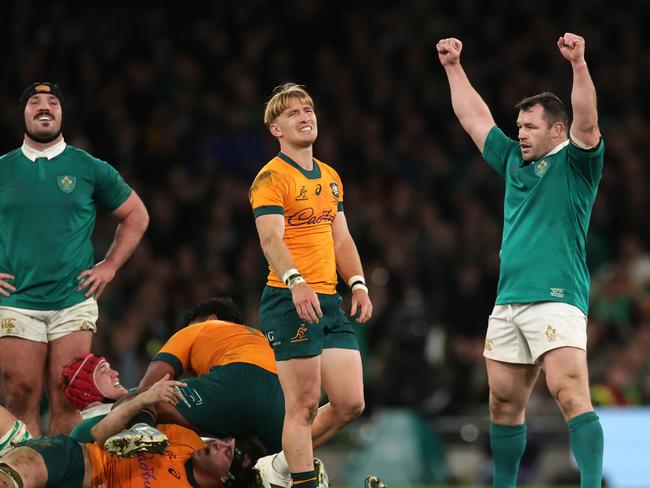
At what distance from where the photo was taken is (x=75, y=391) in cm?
747

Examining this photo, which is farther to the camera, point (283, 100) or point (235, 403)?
point (235, 403)

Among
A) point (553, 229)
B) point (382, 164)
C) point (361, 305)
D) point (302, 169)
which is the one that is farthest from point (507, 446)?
point (382, 164)

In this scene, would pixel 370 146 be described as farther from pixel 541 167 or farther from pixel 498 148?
pixel 541 167

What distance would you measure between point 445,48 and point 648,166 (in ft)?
26.4

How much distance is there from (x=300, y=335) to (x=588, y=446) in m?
1.55

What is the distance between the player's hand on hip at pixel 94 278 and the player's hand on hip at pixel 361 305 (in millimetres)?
1707

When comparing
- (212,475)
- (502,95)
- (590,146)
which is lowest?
(212,475)

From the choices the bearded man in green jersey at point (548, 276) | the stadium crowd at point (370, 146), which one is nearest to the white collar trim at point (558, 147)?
the bearded man in green jersey at point (548, 276)

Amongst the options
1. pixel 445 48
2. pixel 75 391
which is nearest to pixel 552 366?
pixel 445 48

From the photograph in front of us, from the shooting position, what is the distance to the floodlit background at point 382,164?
12070 mm

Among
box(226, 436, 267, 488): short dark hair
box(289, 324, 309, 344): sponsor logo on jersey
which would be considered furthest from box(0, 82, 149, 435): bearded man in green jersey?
box(289, 324, 309, 344): sponsor logo on jersey

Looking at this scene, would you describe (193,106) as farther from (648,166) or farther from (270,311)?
(270,311)

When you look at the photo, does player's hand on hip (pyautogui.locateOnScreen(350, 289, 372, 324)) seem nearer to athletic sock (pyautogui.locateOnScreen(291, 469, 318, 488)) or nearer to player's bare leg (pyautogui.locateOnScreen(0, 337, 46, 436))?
athletic sock (pyautogui.locateOnScreen(291, 469, 318, 488))

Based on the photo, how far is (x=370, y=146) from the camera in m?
14.5
